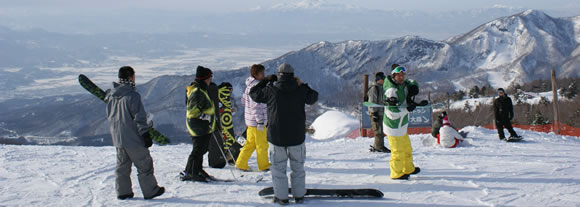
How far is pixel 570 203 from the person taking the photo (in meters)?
5.39

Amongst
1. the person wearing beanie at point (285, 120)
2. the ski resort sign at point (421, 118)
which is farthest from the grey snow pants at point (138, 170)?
the ski resort sign at point (421, 118)

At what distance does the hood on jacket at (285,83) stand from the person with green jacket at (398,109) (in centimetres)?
Answer: 186

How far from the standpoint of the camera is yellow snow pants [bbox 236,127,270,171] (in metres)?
6.87

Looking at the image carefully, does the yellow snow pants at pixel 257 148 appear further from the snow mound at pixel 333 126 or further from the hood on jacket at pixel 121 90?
the snow mound at pixel 333 126

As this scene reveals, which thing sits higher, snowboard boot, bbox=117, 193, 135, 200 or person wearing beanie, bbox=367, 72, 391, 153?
person wearing beanie, bbox=367, 72, 391, 153

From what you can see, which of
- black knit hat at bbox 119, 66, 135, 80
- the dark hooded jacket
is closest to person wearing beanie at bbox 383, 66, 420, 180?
the dark hooded jacket

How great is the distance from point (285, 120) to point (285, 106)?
16 cm

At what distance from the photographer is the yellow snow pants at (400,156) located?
6328mm

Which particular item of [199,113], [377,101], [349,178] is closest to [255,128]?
[199,113]

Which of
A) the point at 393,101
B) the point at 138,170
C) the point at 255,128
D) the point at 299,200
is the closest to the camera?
the point at 299,200

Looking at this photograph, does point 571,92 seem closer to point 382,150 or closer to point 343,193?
point 382,150

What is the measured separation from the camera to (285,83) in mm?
4984

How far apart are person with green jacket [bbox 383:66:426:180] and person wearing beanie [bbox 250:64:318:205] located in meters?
1.65

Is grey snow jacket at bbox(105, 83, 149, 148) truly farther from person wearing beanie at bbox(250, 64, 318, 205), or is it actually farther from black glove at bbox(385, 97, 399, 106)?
black glove at bbox(385, 97, 399, 106)
